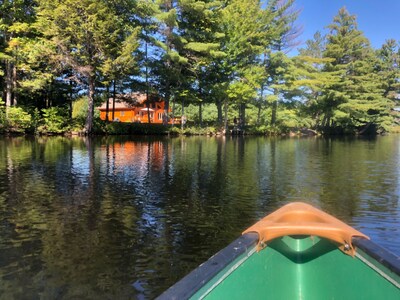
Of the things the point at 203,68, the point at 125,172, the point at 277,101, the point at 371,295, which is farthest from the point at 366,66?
the point at 371,295

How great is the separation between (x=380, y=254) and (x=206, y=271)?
3.92 feet

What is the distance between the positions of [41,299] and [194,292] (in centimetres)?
301

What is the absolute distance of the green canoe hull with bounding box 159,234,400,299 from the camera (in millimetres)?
2426

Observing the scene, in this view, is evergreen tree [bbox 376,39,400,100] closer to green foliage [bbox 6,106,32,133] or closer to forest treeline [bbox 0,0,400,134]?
forest treeline [bbox 0,0,400,134]

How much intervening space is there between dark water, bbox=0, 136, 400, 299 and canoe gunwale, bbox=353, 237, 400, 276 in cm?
259

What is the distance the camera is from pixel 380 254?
2586 mm

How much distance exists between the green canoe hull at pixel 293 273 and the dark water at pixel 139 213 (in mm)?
1826

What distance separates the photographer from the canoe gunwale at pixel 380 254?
2.42 meters

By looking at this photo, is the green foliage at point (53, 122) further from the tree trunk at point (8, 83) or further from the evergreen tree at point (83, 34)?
the evergreen tree at point (83, 34)

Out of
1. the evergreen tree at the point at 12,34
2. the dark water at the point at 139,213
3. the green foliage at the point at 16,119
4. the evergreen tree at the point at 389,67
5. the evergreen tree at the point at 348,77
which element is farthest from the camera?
the evergreen tree at the point at 389,67

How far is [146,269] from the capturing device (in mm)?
5250

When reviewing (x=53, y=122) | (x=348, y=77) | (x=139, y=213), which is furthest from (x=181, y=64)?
(x=139, y=213)

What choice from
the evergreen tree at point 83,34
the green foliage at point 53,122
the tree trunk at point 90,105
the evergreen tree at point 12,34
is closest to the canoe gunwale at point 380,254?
the evergreen tree at point 83,34

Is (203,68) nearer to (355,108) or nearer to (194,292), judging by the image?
(355,108)
